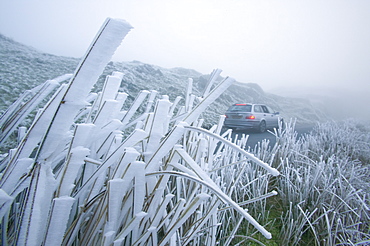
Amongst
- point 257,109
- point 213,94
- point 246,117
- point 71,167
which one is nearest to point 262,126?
point 257,109

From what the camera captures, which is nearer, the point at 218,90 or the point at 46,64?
the point at 218,90

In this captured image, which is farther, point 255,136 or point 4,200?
point 255,136

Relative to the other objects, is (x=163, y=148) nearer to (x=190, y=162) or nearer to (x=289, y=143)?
(x=190, y=162)

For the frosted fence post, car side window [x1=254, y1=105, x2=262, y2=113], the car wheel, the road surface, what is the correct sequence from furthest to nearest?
the car wheel, car side window [x1=254, y1=105, x2=262, y2=113], the road surface, the frosted fence post

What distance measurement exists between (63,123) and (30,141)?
65mm

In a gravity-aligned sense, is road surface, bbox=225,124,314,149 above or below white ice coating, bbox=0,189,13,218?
below

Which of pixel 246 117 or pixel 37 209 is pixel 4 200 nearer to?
pixel 37 209

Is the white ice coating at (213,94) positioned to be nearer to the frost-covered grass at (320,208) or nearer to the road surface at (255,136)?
the frost-covered grass at (320,208)

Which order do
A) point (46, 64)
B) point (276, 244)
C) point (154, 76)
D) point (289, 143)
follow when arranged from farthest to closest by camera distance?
1. point (154, 76)
2. point (46, 64)
3. point (289, 143)
4. point (276, 244)

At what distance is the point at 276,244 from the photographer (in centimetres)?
68

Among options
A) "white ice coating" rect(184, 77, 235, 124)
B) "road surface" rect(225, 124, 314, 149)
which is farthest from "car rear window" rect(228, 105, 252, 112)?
"white ice coating" rect(184, 77, 235, 124)

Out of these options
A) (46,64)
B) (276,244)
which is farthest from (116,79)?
(46,64)

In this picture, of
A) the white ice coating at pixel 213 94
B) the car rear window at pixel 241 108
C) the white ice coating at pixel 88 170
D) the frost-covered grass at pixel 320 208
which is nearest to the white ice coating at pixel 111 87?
the white ice coating at pixel 88 170

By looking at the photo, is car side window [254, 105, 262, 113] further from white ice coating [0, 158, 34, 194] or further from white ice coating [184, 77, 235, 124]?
white ice coating [0, 158, 34, 194]
